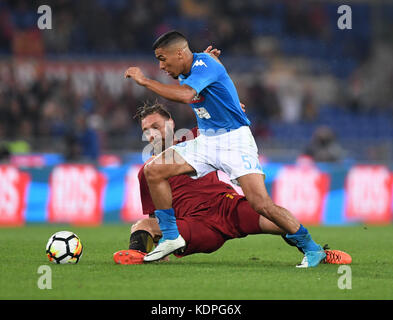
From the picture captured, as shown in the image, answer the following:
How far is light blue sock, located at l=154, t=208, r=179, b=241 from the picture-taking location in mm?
7303

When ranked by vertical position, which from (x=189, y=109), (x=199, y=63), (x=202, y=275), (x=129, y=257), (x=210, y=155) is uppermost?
(x=189, y=109)

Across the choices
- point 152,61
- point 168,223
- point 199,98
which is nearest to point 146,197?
point 168,223

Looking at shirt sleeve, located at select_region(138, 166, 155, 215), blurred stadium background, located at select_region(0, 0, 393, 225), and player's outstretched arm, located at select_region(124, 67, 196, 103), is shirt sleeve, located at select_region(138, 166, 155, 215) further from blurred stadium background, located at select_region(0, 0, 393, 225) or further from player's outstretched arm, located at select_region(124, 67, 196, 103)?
blurred stadium background, located at select_region(0, 0, 393, 225)

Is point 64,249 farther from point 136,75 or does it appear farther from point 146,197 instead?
point 136,75

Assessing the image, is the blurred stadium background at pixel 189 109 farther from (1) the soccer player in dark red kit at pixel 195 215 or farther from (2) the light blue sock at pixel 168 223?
(2) the light blue sock at pixel 168 223

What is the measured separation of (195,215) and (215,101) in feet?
4.19

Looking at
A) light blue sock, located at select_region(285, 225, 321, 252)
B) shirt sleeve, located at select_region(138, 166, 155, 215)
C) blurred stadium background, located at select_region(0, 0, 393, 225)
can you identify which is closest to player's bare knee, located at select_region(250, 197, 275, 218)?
light blue sock, located at select_region(285, 225, 321, 252)

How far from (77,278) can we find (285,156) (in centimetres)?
1231

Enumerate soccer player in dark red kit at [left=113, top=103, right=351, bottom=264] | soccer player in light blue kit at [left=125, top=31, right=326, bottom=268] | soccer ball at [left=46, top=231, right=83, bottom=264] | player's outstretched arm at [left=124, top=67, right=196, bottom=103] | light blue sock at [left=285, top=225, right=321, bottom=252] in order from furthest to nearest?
soccer player in dark red kit at [left=113, top=103, right=351, bottom=264]
soccer ball at [left=46, top=231, right=83, bottom=264]
light blue sock at [left=285, top=225, right=321, bottom=252]
soccer player in light blue kit at [left=125, top=31, right=326, bottom=268]
player's outstretched arm at [left=124, top=67, right=196, bottom=103]

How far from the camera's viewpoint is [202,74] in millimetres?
7023

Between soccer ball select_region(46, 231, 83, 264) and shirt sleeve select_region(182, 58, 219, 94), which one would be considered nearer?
shirt sleeve select_region(182, 58, 219, 94)

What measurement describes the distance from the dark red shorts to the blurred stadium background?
272 inches

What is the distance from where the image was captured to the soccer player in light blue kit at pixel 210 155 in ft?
23.4

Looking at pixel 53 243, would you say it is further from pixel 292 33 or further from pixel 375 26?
pixel 375 26
